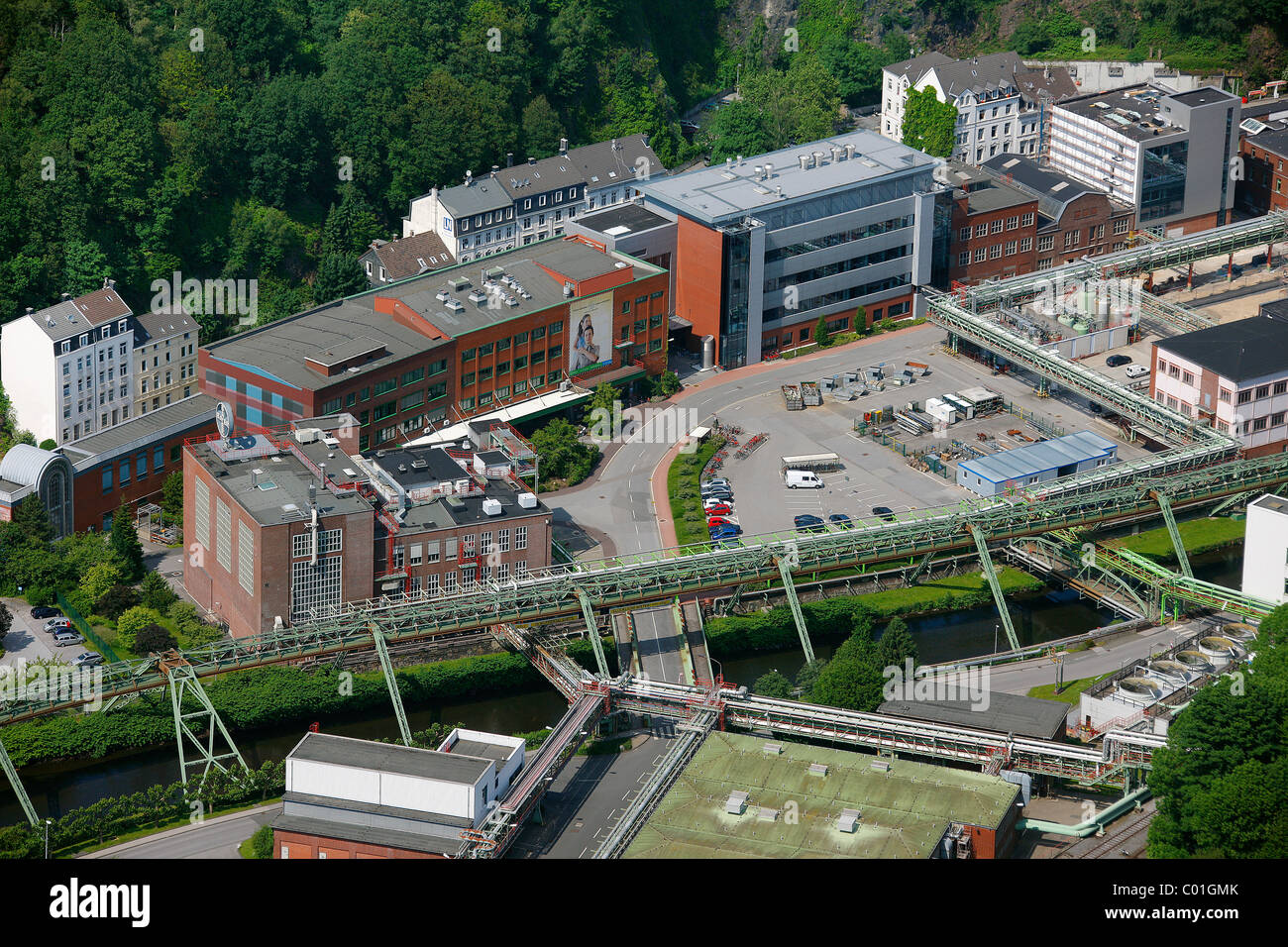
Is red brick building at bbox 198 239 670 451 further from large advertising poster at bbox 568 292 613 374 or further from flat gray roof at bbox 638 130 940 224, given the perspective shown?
flat gray roof at bbox 638 130 940 224

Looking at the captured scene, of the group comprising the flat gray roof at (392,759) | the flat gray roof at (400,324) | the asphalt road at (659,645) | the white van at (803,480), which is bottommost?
the asphalt road at (659,645)

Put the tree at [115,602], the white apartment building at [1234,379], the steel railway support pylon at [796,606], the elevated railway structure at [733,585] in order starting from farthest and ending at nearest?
the white apartment building at [1234,379] → the tree at [115,602] → the steel railway support pylon at [796,606] → the elevated railway structure at [733,585]

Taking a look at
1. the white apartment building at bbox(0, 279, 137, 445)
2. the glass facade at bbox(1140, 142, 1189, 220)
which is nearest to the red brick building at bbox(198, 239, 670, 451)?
the white apartment building at bbox(0, 279, 137, 445)

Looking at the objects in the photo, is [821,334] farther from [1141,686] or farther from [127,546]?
[127,546]

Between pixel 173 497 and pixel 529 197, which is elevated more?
pixel 529 197

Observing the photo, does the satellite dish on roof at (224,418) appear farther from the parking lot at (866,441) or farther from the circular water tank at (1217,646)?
the circular water tank at (1217,646)

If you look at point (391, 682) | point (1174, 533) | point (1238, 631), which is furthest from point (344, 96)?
point (1238, 631)

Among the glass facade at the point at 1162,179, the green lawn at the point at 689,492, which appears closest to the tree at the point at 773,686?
the green lawn at the point at 689,492

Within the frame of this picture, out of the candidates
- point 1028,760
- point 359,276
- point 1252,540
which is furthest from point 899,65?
point 1028,760
